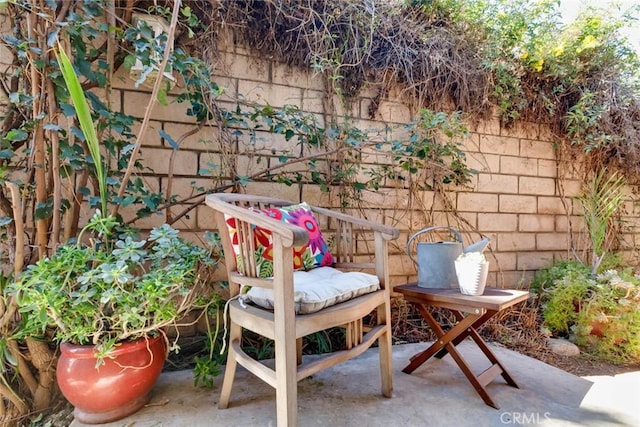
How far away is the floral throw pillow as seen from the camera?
1.42 m

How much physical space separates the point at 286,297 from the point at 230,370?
0.54m

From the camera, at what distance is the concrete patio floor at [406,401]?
1.37 meters

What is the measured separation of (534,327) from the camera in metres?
2.62

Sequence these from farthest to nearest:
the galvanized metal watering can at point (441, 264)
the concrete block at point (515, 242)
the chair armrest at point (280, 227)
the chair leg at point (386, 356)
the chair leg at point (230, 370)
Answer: the concrete block at point (515, 242) → the galvanized metal watering can at point (441, 264) → the chair leg at point (386, 356) → the chair leg at point (230, 370) → the chair armrest at point (280, 227)

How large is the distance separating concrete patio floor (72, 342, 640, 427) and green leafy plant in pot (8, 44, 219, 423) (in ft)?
0.51

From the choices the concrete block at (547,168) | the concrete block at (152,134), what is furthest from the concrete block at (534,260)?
the concrete block at (152,134)

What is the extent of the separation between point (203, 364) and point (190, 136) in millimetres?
1346

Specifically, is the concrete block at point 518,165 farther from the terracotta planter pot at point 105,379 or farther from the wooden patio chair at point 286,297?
the terracotta planter pot at point 105,379

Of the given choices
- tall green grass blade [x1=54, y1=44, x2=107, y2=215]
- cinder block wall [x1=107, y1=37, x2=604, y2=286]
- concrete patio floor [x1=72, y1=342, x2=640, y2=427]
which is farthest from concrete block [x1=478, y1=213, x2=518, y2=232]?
tall green grass blade [x1=54, y1=44, x2=107, y2=215]

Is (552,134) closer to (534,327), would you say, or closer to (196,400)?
(534,327)

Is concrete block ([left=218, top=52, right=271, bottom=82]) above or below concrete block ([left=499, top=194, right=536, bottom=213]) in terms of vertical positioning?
above

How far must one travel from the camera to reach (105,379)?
1256mm

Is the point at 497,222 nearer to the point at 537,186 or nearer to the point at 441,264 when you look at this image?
the point at 537,186

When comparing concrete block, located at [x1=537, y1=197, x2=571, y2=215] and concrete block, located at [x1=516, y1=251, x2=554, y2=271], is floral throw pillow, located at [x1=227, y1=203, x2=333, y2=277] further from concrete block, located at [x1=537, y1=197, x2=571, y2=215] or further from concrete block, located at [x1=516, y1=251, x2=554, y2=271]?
concrete block, located at [x1=537, y1=197, x2=571, y2=215]
